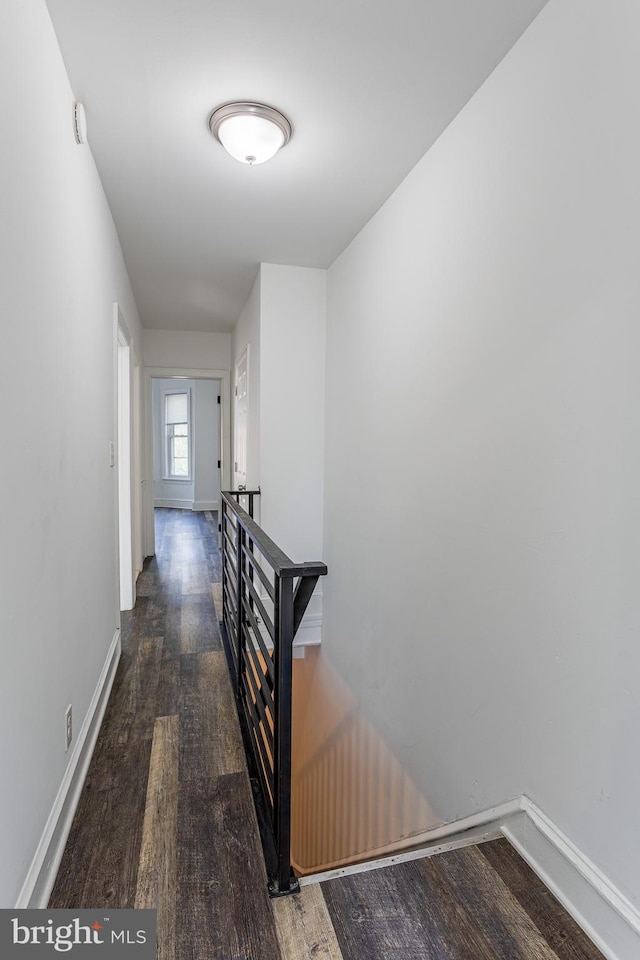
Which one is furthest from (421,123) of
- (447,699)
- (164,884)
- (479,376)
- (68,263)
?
(164,884)

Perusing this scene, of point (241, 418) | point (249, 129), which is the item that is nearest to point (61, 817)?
point (249, 129)

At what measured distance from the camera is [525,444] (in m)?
1.53

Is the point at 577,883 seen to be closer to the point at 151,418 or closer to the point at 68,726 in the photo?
the point at 68,726

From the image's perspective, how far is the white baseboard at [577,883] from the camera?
1108mm

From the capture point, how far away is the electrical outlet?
1.61 m

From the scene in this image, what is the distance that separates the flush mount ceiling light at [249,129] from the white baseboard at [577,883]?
240 cm

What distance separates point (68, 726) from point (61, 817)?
251 mm

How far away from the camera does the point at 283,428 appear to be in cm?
357

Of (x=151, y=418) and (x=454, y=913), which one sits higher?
Result: (x=151, y=418)

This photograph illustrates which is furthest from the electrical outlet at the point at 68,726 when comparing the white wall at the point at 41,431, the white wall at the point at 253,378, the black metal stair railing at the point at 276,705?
the white wall at the point at 253,378

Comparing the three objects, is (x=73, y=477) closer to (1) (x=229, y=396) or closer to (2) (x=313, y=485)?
(2) (x=313, y=485)

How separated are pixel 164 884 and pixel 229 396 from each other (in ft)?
15.7

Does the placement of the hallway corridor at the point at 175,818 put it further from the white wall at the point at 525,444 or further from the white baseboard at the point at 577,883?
the white wall at the point at 525,444

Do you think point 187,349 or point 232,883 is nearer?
point 232,883
